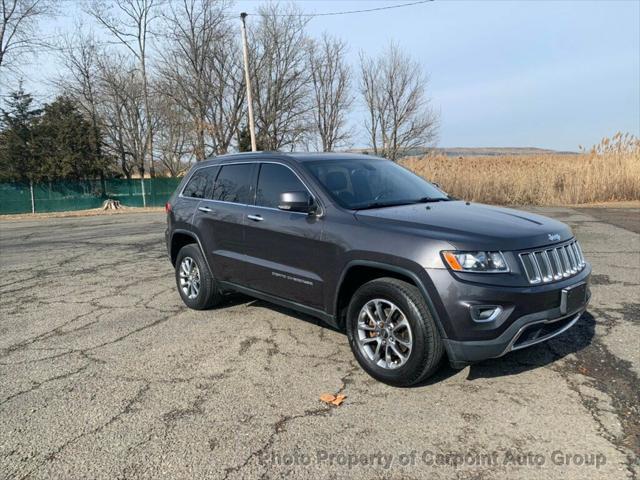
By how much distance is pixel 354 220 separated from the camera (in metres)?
3.81

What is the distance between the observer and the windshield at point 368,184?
13.8 ft

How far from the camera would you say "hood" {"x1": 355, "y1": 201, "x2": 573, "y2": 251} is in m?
3.24

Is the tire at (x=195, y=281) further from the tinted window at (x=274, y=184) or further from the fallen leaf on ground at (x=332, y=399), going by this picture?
the fallen leaf on ground at (x=332, y=399)

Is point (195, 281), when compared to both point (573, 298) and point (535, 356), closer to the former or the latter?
point (535, 356)

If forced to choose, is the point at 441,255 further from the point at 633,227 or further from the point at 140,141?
the point at 140,141

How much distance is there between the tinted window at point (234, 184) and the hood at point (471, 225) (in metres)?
1.61

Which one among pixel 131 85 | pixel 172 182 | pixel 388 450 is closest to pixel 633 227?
pixel 388 450

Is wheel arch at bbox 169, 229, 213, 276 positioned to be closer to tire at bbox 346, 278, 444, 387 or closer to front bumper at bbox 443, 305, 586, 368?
tire at bbox 346, 278, 444, 387

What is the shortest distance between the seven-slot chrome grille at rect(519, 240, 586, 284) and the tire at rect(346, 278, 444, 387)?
76 cm

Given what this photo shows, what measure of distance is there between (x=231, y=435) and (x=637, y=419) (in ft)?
8.53

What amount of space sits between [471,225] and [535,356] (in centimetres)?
148

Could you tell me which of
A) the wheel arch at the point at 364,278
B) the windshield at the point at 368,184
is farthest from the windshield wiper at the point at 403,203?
the wheel arch at the point at 364,278

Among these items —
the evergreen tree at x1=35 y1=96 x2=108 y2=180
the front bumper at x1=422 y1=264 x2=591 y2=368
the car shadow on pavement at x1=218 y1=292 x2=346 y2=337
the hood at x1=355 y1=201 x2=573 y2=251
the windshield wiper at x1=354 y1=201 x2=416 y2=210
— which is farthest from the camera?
the evergreen tree at x1=35 y1=96 x2=108 y2=180

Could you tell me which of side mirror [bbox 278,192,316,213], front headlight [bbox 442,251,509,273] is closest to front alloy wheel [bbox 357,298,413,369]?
front headlight [bbox 442,251,509,273]
